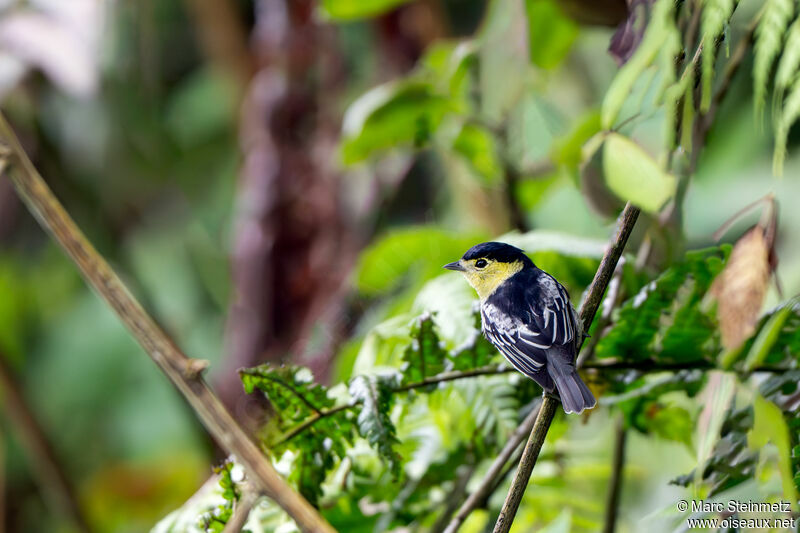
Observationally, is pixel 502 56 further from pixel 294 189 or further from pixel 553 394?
pixel 294 189

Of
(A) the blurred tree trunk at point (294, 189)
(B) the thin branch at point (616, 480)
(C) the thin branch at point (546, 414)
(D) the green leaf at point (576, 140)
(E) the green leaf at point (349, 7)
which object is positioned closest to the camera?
(C) the thin branch at point (546, 414)

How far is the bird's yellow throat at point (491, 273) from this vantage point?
57 cm

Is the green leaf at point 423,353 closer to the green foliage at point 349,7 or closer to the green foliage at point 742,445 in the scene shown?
the green foliage at point 742,445

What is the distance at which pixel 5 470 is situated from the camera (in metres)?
2.19

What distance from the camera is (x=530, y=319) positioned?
506 mm

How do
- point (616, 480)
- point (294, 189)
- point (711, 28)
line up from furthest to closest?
point (294, 189), point (616, 480), point (711, 28)

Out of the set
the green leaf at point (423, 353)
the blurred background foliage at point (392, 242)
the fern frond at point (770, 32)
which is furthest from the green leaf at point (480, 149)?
the fern frond at point (770, 32)

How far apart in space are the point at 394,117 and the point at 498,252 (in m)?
0.59

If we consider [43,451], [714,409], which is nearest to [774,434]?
[714,409]

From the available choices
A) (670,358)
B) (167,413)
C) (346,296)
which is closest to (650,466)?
(346,296)

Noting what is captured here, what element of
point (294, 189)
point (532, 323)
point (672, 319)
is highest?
point (294, 189)

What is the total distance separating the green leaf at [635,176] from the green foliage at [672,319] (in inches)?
7.5

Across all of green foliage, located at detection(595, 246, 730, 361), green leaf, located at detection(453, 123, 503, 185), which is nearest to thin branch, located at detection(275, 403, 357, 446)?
green foliage, located at detection(595, 246, 730, 361)

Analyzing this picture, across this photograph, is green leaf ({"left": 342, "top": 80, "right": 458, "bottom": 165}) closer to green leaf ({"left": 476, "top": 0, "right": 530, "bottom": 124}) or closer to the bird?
green leaf ({"left": 476, "top": 0, "right": 530, "bottom": 124})
